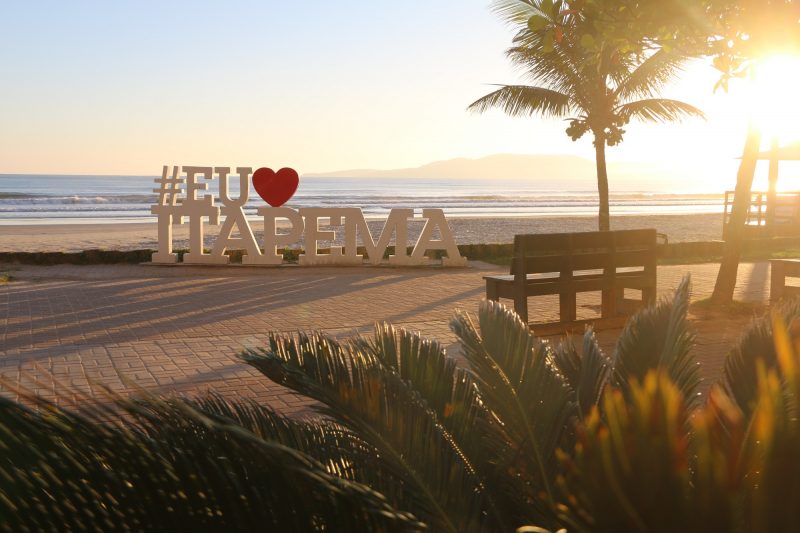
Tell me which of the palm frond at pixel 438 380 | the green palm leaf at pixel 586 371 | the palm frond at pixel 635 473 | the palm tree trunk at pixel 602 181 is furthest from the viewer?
the palm tree trunk at pixel 602 181

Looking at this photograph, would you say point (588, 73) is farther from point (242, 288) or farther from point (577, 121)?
point (242, 288)

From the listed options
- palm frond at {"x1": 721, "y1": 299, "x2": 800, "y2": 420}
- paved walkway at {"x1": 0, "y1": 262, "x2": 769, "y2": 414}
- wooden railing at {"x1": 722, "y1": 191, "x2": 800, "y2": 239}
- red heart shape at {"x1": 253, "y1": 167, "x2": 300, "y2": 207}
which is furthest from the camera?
wooden railing at {"x1": 722, "y1": 191, "x2": 800, "y2": 239}

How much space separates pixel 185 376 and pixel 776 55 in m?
5.87

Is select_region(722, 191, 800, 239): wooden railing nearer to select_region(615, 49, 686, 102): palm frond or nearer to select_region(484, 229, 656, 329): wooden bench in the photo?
select_region(615, 49, 686, 102): palm frond

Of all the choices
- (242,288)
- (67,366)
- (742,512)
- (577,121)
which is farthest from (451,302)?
(742,512)

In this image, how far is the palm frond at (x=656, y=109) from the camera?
57.7 feet

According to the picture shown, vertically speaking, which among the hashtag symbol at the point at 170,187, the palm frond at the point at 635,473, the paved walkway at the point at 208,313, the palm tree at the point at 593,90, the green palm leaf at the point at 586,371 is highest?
the palm tree at the point at 593,90

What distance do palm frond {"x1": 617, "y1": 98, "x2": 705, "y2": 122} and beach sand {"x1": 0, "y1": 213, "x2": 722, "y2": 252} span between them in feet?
21.6

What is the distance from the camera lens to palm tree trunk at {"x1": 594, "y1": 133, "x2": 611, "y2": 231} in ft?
55.8

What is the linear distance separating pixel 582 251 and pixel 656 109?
10.3 metres

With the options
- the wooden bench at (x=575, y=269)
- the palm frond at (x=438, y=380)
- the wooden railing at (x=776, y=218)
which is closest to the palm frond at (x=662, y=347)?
the palm frond at (x=438, y=380)

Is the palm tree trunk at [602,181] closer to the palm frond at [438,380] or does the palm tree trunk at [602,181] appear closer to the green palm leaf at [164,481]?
the palm frond at [438,380]

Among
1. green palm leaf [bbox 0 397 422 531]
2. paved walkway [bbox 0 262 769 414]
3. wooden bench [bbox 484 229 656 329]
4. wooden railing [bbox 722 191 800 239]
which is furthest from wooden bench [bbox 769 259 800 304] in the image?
wooden railing [bbox 722 191 800 239]

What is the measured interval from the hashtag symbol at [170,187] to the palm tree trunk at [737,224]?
9.20 meters
